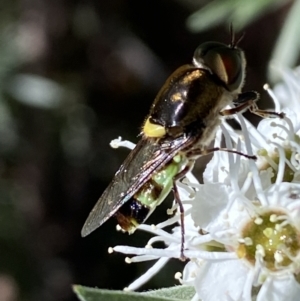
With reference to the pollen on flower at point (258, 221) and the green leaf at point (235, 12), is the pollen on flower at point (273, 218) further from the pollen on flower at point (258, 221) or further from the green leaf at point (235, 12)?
the green leaf at point (235, 12)

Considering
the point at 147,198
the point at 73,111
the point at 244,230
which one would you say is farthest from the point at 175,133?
the point at 73,111

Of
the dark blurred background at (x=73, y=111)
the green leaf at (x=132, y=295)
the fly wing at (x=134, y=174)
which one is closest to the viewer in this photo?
the green leaf at (x=132, y=295)

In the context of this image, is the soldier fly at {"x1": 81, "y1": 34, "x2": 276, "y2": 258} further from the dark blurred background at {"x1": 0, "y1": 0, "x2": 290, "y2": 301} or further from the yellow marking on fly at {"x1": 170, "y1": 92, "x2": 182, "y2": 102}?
the dark blurred background at {"x1": 0, "y1": 0, "x2": 290, "y2": 301}

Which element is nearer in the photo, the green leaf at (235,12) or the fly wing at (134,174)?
the fly wing at (134,174)

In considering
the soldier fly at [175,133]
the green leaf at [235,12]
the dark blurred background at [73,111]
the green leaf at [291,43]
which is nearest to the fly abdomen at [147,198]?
the soldier fly at [175,133]

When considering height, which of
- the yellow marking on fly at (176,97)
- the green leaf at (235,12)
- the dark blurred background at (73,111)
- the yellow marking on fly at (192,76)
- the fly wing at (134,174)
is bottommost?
the dark blurred background at (73,111)
